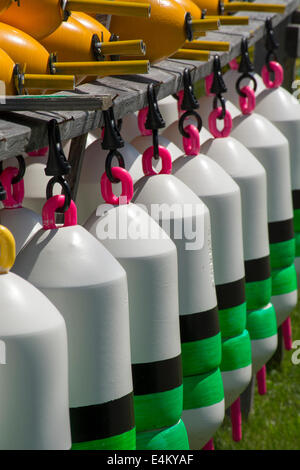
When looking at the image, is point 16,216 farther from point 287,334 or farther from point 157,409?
point 287,334

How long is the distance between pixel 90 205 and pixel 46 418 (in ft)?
1.88

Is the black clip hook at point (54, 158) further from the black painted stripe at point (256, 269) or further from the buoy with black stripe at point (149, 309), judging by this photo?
Result: the black painted stripe at point (256, 269)

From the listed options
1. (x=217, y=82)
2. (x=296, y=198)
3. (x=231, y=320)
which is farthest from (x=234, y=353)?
(x=296, y=198)

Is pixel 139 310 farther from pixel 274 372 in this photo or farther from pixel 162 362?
pixel 274 372

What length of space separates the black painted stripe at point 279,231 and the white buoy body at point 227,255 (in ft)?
1.20

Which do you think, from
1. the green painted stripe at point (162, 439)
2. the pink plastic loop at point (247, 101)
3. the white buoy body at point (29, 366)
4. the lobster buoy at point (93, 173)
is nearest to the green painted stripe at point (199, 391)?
the green painted stripe at point (162, 439)

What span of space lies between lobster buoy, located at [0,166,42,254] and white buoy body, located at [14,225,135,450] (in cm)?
7

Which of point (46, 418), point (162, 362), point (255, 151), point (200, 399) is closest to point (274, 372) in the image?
point (255, 151)

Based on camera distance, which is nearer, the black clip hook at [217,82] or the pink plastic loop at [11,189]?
the pink plastic loop at [11,189]

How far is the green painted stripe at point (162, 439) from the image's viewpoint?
4.66ft

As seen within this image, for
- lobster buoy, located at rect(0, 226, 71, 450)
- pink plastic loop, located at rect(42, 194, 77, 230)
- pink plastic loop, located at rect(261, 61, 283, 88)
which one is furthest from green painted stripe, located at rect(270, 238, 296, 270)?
lobster buoy, located at rect(0, 226, 71, 450)

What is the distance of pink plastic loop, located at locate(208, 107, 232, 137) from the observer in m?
1.87
